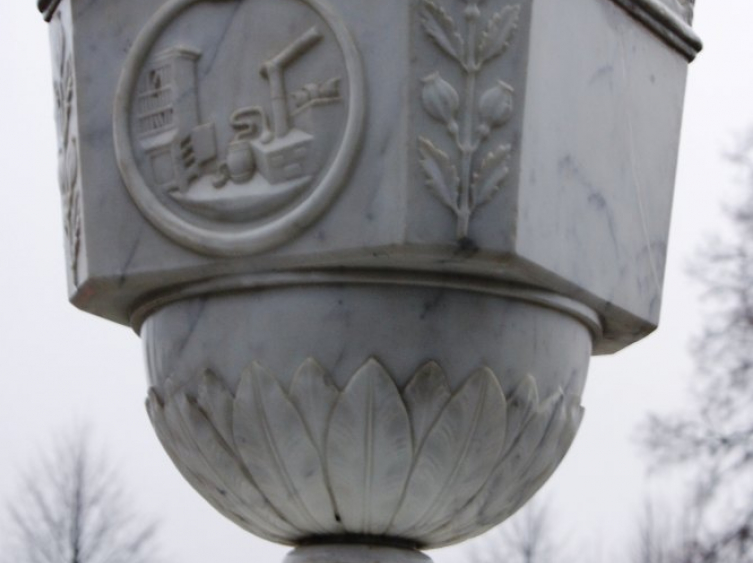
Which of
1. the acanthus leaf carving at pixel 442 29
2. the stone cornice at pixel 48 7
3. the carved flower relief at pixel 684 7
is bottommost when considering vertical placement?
the acanthus leaf carving at pixel 442 29

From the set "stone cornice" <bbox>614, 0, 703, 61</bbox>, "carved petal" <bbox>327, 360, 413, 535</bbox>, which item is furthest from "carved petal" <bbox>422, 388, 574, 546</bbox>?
"stone cornice" <bbox>614, 0, 703, 61</bbox>

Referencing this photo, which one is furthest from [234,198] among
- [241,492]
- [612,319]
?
[612,319]

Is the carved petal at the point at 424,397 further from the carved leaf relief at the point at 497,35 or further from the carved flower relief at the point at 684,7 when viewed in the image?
the carved flower relief at the point at 684,7

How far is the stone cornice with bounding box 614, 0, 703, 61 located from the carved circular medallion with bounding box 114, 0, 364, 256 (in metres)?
0.40

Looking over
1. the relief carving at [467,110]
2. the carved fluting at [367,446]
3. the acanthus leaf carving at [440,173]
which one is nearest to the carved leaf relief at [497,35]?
the relief carving at [467,110]

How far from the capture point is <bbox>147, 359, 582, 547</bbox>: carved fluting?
1606 millimetres

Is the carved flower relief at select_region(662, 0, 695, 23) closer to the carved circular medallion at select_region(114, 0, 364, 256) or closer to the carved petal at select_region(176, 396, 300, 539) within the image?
the carved circular medallion at select_region(114, 0, 364, 256)

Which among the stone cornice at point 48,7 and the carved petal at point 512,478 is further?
the stone cornice at point 48,7

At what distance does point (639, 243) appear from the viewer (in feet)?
5.93

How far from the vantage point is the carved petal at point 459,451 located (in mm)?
1619

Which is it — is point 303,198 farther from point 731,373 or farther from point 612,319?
point 731,373

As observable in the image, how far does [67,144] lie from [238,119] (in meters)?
0.31

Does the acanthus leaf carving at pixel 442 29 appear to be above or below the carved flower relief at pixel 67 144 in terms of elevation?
above

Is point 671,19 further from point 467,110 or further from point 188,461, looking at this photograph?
point 188,461
